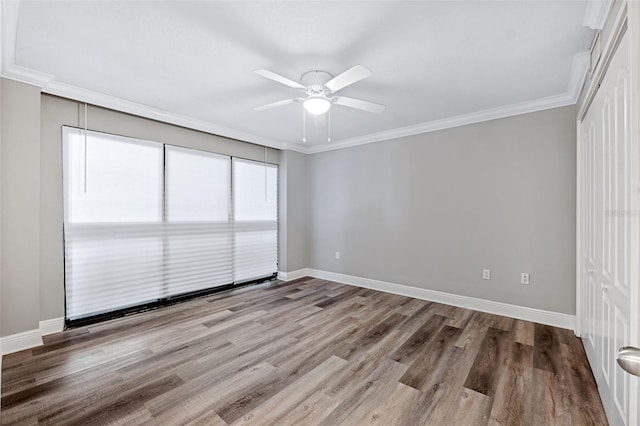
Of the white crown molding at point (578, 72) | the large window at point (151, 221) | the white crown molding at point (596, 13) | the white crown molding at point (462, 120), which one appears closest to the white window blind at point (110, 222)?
the large window at point (151, 221)

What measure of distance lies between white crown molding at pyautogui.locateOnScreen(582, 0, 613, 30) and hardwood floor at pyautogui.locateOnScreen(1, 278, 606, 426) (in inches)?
96.4

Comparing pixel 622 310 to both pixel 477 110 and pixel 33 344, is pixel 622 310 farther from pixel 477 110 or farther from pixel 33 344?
pixel 33 344

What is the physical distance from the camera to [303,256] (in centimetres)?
539

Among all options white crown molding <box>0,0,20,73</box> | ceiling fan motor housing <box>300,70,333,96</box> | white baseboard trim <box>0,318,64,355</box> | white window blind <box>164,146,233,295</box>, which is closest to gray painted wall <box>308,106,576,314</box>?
white window blind <box>164,146,233,295</box>

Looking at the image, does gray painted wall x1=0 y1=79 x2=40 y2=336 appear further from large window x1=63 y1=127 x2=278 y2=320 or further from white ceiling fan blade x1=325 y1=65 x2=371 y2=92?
white ceiling fan blade x1=325 y1=65 x2=371 y2=92

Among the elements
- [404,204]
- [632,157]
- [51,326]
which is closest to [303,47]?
[632,157]

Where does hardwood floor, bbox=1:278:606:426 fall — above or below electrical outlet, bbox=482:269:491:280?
below

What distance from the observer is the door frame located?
82 centimetres

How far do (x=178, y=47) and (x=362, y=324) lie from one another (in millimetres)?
3127

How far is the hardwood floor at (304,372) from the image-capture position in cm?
175

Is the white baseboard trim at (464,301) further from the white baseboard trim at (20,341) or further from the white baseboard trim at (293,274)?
the white baseboard trim at (20,341)

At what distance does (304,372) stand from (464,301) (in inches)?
97.4

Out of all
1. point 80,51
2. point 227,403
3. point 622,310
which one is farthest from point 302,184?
point 622,310

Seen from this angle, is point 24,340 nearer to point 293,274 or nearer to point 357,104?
point 293,274
